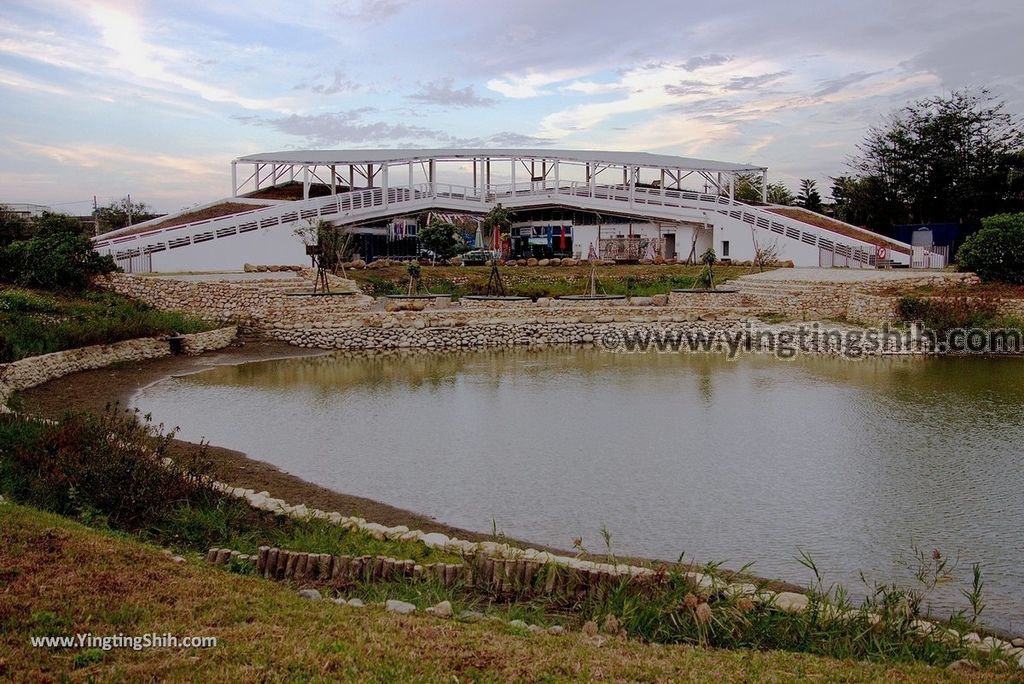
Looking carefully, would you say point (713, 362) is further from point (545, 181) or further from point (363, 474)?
point (545, 181)

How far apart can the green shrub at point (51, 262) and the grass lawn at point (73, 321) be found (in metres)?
0.57

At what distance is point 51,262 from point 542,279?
16.0 m

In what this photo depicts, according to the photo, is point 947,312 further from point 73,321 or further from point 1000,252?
point 73,321

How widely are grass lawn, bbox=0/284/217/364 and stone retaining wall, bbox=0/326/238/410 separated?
0.79 feet

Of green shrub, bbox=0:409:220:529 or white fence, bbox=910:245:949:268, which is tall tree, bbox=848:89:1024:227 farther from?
green shrub, bbox=0:409:220:529

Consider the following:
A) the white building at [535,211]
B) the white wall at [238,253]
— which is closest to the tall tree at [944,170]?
the white building at [535,211]

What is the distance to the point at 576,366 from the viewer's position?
20.6 m

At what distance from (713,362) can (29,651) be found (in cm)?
1832

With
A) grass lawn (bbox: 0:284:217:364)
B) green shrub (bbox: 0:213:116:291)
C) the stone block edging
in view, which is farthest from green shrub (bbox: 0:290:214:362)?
the stone block edging

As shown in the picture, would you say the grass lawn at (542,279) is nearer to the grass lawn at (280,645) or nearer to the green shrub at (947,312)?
the green shrub at (947,312)

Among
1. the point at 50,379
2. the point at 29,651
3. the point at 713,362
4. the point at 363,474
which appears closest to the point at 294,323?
the point at 50,379

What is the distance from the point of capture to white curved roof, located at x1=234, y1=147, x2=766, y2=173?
42.2 metres

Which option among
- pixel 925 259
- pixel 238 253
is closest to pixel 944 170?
pixel 925 259

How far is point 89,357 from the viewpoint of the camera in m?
18.9
